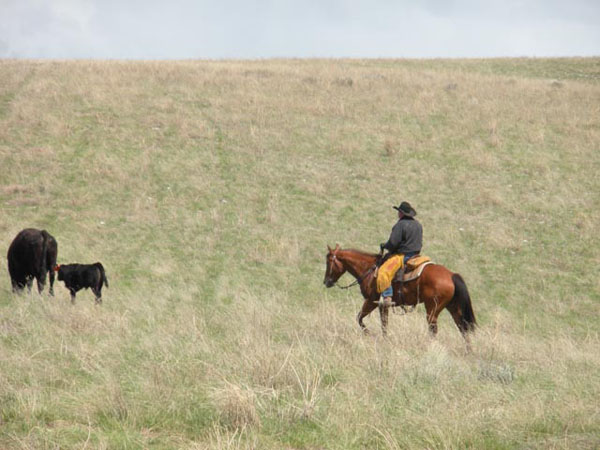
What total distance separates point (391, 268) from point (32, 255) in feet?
30.1

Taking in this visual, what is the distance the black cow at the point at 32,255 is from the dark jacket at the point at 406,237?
8673mm

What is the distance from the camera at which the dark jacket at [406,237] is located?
432 inches

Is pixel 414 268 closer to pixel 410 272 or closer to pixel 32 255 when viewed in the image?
pixel 410 272

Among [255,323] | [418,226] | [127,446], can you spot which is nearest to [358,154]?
[418,226]

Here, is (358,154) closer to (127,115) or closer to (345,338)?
(127,115)

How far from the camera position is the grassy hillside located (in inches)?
220

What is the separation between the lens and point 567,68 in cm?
4450

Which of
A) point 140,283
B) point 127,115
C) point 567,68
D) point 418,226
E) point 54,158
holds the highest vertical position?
point 567,68

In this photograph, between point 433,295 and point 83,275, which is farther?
point 83,275

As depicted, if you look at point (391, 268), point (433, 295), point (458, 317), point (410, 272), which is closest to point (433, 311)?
point (433, 295)

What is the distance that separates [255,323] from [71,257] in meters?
9.89

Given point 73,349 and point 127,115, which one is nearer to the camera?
point 73,349

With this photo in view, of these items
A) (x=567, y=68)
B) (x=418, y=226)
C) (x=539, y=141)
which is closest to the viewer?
(x=418, y=226)

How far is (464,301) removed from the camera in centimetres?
1059
